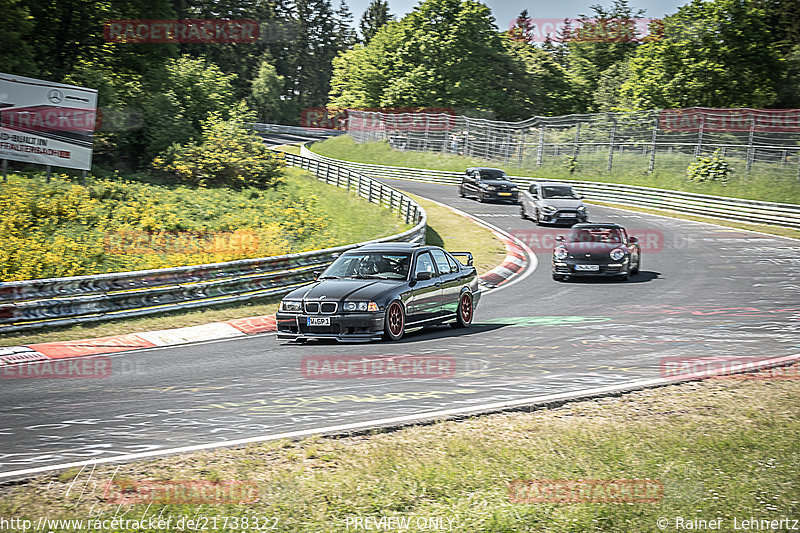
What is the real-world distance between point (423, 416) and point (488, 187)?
31.5 meters

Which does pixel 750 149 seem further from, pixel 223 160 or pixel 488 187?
pixel 223 160

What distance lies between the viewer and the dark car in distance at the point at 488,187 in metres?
38.0

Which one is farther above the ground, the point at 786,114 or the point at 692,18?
the point at 692,18

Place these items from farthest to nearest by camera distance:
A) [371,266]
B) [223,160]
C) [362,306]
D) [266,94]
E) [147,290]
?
[266,94] → [223,160] → [147,290] → [371,266] → [362,306]

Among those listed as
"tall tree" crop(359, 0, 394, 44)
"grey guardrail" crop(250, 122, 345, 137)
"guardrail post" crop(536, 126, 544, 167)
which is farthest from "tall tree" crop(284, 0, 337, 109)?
"guardrail post" crop(536, 126, 544, 167)

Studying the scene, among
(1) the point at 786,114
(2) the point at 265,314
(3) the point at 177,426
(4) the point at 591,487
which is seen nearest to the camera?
(4) the point at 591,487

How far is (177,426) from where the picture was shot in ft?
23.1

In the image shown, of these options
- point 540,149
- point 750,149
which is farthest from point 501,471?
point 540,149

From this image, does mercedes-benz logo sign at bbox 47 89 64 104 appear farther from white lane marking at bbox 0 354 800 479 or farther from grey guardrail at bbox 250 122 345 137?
grey guardrail at bbox 250 122 345 137

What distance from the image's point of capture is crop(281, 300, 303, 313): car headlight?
1170 centimetres

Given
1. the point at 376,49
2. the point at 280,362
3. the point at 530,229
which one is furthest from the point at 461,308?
the point at 376,49

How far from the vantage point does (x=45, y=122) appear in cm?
2650

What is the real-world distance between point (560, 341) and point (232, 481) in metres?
7.07

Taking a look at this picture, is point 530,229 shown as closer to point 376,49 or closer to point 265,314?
point 265,314
